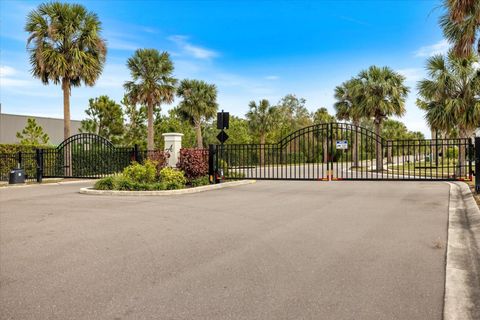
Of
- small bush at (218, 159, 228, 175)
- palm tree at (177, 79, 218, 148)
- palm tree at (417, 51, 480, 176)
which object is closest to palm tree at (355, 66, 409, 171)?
palm tree at (417, 51, 480, 176)

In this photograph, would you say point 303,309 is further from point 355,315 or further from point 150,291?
point 150,291

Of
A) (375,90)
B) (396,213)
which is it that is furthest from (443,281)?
(375,90)

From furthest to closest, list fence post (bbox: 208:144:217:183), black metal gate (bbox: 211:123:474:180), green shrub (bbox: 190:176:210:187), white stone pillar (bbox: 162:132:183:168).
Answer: white stone pillar (bbox: 162:132:183:168) < fence post (bbox: 208:144:217:183) < green shrub (bbox: 190:176:210:187) < black metal gate (bbox: 211:123:474:180)

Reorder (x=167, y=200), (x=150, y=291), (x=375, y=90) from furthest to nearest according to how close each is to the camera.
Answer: (x=375, y=90) < (x=167, y=200) < (x=150, y=291)

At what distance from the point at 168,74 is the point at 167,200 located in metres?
23.3

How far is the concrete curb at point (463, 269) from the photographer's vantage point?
377 cm

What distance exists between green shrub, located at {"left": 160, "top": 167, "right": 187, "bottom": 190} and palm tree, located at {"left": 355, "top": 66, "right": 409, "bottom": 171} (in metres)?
21.6

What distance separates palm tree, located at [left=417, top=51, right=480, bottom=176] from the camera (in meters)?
22.4

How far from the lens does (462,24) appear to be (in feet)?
47.4

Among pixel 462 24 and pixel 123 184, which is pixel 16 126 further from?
pixel 462 24

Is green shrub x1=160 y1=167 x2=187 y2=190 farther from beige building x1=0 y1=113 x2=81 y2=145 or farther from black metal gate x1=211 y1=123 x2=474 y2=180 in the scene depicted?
beige building x1=0 y1=113 x2=81 y2=145

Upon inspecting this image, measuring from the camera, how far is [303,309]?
3768mm

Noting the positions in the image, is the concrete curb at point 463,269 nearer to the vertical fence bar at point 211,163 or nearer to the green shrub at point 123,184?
the vertical fence bar at point 211,163

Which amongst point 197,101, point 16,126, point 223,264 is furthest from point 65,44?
point 223,264
